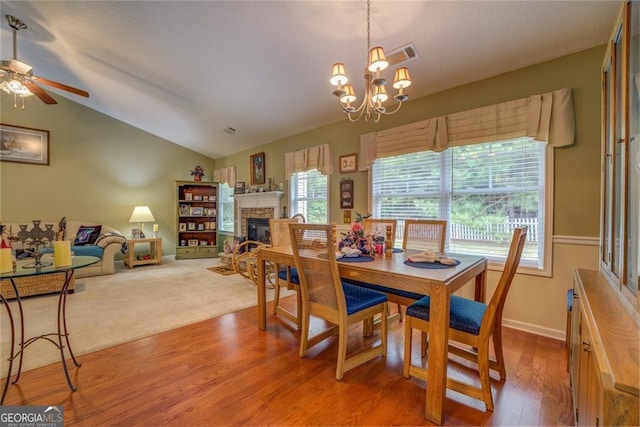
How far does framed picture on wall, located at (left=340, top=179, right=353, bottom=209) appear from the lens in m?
4.03

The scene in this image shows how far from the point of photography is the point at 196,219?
22.1ft

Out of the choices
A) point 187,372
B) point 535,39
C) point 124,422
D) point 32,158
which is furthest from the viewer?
point 32,158

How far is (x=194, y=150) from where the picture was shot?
22.2 feet

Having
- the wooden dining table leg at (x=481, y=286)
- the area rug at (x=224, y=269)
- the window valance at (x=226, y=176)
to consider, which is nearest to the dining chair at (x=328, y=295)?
the wooden dining table leg at (x=481, y=286)

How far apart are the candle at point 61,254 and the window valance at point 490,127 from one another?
3211 mm

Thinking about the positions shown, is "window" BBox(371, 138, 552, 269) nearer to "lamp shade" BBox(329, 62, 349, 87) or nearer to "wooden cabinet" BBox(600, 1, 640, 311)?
"wooden cabinet" BBox(600, 1, 640, 311)

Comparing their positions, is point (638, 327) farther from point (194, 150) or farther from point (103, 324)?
point (194, 150)

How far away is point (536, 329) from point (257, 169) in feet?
16.7

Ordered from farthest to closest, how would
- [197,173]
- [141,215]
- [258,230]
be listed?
[197,173], [258,230], [141,215]

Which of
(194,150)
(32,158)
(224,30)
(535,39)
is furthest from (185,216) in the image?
(535,39)

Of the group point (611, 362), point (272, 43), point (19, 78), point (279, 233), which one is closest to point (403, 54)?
point (272, 43)

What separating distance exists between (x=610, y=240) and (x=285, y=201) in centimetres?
433

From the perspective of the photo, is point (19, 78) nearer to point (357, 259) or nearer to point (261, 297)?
point (261, 297)

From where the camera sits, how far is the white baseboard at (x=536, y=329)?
7.95ft
